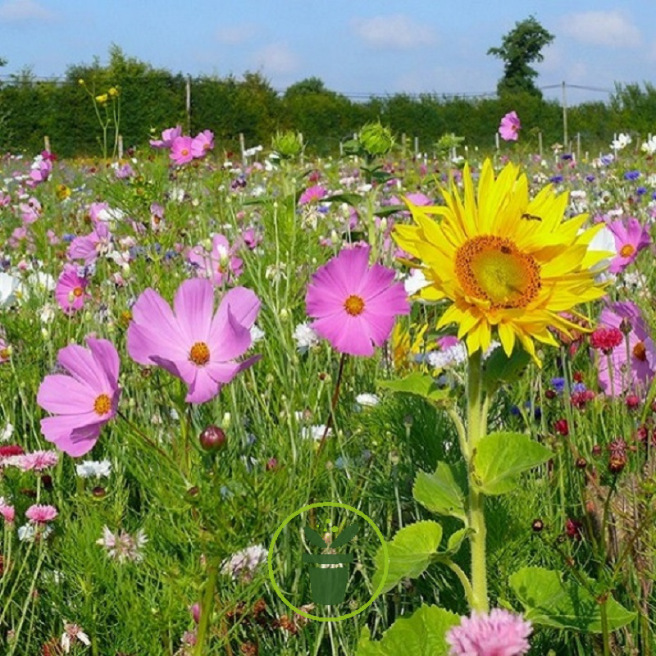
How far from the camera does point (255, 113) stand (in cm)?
2095

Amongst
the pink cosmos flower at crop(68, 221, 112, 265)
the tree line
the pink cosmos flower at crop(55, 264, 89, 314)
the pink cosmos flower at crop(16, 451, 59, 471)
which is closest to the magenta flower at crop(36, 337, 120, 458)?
the pink cosmos flower at crop(16, 451, 59, 471)

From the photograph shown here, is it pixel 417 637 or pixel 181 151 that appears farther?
pixel 181 151

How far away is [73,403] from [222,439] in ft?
0.76

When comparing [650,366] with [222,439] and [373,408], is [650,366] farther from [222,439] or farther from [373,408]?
[222,439]

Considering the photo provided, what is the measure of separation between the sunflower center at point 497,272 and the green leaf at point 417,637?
268mm

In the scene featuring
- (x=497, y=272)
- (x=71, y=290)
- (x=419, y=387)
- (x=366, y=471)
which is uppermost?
(x=497, y=272)

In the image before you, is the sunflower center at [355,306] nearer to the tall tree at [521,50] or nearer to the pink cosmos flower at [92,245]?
the pink cosmos flower at [92,245]

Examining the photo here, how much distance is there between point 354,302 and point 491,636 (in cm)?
63

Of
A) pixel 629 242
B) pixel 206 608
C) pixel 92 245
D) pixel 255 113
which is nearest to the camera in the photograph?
pixel 206 608

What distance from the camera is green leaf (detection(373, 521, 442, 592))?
85 cm

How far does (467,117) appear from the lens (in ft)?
76.8

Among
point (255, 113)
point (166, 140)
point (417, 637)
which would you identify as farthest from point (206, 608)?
point (255, 113)

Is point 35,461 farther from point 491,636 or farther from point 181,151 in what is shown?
point 181,151

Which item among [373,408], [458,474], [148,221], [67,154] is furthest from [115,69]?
[67,154]
